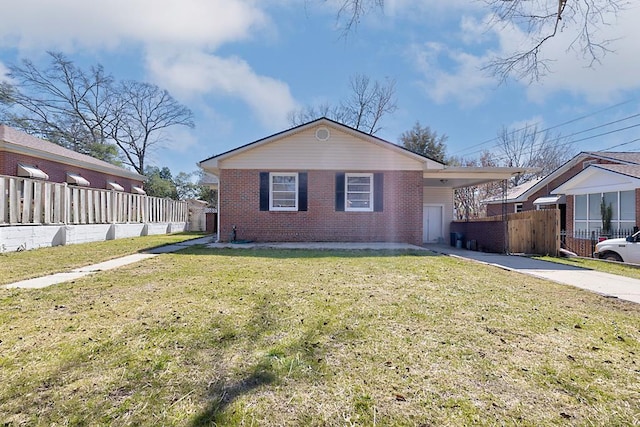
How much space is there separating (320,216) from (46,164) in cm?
1474

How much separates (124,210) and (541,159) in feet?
130

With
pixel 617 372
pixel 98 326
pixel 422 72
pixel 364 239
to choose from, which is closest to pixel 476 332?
pixel 617 372

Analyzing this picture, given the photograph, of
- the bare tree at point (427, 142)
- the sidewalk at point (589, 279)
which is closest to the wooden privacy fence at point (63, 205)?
the sidewalk at point (589, 279)

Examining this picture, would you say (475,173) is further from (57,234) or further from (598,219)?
(57,234)

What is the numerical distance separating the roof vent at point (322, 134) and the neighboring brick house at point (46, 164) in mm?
13565

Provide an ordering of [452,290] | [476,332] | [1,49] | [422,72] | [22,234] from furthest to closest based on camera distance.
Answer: [1,49] → [422,72] → [22,234] → [452,290] → [476,332]

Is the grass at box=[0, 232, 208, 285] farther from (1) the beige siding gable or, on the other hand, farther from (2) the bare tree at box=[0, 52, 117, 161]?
(2) the bare tree at box=[0, 52, 117, 161]

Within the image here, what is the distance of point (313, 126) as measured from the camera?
1214 cm

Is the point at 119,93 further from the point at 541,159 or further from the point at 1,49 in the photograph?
the point at 541,159

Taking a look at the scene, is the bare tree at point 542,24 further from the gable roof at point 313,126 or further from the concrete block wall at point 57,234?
the concrete block wall at point 57,234

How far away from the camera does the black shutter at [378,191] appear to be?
12250 mm

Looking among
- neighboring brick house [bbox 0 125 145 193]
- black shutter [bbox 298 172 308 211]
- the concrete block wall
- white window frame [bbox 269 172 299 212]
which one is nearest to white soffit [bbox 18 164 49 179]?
neighboring brick house [bbox 0 125 145 193]

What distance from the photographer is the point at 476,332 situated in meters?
3.29

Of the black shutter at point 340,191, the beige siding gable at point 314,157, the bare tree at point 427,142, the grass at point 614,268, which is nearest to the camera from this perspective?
the grass at point 614,268
